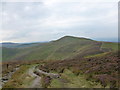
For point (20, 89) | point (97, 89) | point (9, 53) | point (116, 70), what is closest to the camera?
point (97, 89)

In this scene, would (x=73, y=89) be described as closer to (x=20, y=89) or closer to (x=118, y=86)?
(x=118, y=86)

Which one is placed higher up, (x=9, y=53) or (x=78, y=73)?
(x=78, y=73)

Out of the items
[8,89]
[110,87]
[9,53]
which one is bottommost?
[9,53]

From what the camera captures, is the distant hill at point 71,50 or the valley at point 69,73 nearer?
the valley at point 69,73

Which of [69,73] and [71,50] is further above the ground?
[69,73]

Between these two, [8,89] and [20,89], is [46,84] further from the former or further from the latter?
[8,89]

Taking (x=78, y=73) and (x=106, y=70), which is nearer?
(x=106, y=70)

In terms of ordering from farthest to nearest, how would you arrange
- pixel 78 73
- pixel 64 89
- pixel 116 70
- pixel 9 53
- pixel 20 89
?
pixel 9 53 → pixel 78 73 → pixel 116 70 → pixel 20 89 → pixel 64 89

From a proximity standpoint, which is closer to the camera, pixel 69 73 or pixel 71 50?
Answer: pixel 69 73

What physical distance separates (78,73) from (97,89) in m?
8.68

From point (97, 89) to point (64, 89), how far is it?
2.73 metres

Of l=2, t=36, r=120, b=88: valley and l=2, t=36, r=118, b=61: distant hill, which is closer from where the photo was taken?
l=2, t=36, r=120, b=88: valley

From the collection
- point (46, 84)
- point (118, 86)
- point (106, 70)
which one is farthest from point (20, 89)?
point (106, 70)

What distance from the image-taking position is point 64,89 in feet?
43.3
